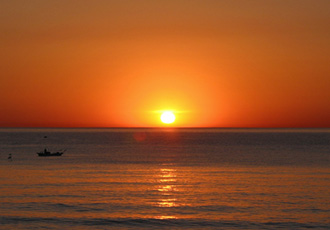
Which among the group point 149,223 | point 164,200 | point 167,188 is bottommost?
point 149,223

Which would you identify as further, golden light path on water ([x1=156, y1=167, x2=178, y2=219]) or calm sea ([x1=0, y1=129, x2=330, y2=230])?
golden light path on water ([x1=156, y1=167, x2=178, y2=219])

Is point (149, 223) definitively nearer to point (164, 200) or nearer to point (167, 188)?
point (164, 200)

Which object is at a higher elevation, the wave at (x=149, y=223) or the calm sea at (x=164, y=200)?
the calm sea at (x=164, y=200)

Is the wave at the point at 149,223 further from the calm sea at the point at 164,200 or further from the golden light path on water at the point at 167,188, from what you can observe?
the golden light path on water at the point at 167,188

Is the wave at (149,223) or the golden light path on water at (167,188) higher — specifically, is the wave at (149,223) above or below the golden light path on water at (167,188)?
below

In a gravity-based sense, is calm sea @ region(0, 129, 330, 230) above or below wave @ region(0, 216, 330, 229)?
above

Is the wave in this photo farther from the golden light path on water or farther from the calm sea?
the golden light path on water

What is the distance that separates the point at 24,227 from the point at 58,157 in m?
79.3

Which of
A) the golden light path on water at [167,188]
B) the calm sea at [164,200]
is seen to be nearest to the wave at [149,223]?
the calm sea at [164,200]

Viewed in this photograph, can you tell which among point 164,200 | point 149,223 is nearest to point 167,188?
point 164,200

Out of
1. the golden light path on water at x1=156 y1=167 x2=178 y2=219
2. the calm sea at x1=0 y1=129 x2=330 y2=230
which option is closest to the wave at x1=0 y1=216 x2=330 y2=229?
the calm sea at x1=0 y1=129 x2=330 y2=230

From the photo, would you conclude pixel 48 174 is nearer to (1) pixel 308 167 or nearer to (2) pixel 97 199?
(2) pixel 97 199

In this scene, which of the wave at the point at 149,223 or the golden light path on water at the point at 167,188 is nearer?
the wave at the point at 149,223

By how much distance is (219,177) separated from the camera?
7350cm
